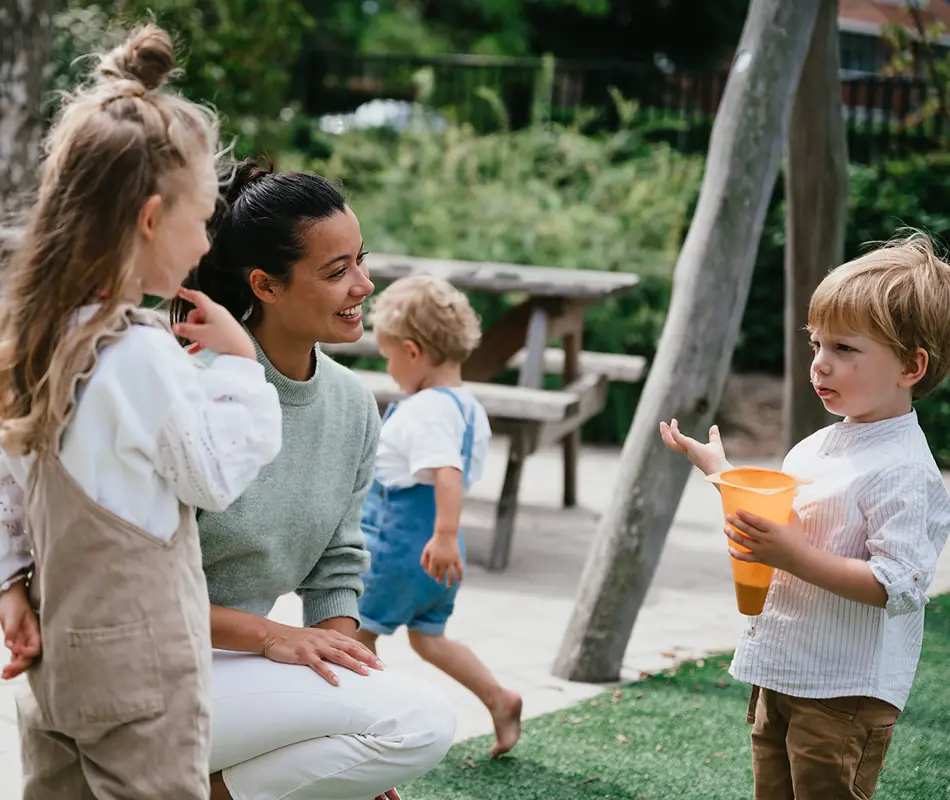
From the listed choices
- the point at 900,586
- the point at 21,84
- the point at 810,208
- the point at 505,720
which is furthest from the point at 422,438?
the point at 21,84

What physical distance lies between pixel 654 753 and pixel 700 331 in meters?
1.37

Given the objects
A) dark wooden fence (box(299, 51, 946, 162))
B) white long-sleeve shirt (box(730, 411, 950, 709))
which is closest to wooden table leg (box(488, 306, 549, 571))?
white long-sleeve shirt (box(730, 411, 950, 709))

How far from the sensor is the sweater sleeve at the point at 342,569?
271cm

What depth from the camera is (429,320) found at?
3848 mm

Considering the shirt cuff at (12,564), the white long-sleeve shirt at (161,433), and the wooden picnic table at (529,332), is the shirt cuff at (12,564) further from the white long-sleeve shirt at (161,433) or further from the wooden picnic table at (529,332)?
the wooden picnic table at (529,332)

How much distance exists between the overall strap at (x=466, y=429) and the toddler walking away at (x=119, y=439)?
1.88 meters

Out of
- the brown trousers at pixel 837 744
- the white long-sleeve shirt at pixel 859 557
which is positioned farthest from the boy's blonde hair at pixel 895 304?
the brown trousers at pixel 837 744

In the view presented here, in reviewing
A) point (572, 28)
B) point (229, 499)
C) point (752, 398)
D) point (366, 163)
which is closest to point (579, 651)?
point (229, 499)

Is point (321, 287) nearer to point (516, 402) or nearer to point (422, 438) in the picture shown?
point (422, 438)

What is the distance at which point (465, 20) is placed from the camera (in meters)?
18.6

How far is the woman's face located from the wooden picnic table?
3465 millimetres

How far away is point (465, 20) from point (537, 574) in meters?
14.1

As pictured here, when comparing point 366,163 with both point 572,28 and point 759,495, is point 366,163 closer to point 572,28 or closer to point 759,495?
point 572,28

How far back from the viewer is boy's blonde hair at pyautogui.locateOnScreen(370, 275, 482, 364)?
3846 mm
